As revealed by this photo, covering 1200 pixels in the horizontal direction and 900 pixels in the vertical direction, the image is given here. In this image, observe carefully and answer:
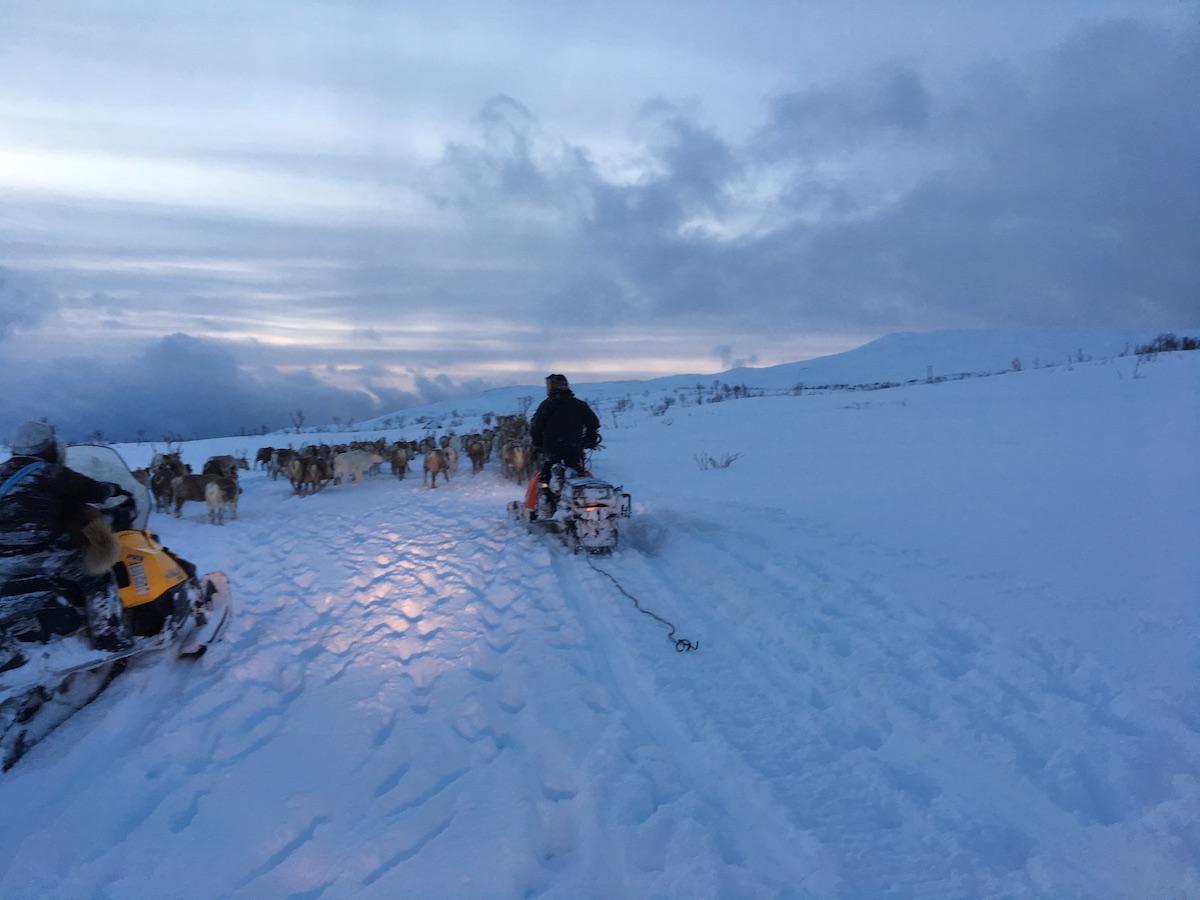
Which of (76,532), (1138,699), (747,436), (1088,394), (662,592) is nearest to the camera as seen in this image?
(1138,699)

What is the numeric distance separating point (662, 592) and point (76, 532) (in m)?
4.53

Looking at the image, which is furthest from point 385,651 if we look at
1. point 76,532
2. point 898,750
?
point 898,750

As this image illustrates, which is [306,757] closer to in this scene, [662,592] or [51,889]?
[51,889]

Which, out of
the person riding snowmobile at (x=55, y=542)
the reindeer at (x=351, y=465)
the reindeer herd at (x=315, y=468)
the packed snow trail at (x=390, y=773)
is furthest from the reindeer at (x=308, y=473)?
the person riding snowmobile at (x=55, y=542)

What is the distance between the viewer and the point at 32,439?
3828 mm

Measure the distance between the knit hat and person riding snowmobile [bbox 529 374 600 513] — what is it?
5377 millimetres

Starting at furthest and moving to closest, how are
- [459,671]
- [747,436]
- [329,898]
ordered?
[747,436]
[459,671]
[329,898]

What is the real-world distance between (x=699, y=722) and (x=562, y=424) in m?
5.27

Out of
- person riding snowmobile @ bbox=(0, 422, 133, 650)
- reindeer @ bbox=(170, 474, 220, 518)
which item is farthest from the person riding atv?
reindeer @ bbox=(170, 474, 220, 518)

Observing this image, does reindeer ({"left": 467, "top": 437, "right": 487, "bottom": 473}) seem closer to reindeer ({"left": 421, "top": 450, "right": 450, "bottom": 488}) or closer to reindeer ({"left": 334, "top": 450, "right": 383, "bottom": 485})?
reindeer ({"left": 421, "top": 450, "right": 450, "bottom": 488})

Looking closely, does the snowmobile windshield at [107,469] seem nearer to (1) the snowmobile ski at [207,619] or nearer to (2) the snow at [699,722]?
(1) the snowmobile ski at [207,619]

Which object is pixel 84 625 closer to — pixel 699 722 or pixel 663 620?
pixel 699 722

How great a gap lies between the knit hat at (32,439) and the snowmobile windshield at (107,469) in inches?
35.6

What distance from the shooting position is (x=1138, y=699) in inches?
136
